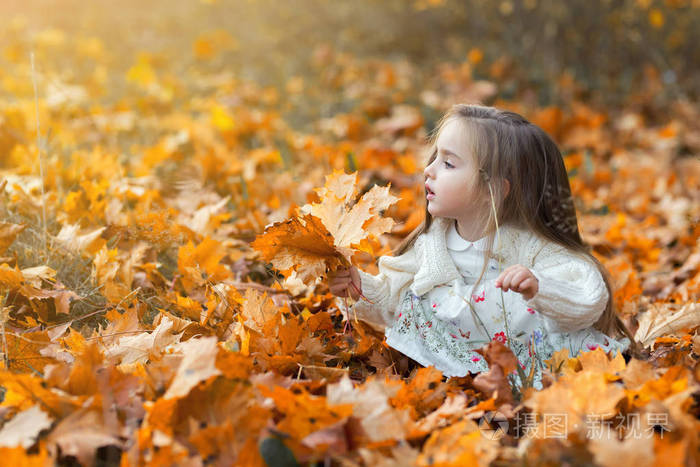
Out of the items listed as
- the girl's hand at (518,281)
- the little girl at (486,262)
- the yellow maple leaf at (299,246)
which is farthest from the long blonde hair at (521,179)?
the yellow maple leaf at (299,246)

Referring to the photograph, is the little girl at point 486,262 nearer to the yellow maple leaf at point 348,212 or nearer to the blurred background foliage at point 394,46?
the yellow maple leaf at point 348,212

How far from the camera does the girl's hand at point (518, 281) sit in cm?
152

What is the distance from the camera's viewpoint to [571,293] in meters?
1.62

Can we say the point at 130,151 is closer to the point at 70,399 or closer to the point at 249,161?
the point at 249,161

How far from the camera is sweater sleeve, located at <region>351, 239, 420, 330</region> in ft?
6.01

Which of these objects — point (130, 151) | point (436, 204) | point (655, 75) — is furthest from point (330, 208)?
point (655, 75)

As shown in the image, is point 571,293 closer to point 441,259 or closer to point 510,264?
point 510,264

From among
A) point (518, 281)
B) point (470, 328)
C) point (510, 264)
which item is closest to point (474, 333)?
point (470, 328)

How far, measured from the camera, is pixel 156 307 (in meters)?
1.88

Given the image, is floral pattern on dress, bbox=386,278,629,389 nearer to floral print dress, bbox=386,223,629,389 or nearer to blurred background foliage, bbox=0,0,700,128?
floral print dress, bbox=386,223,629,389

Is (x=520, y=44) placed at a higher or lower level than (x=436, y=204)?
lower

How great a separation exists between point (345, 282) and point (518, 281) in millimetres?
431

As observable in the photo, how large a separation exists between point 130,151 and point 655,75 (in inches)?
185

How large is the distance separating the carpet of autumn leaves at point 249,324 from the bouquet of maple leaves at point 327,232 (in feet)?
0.40
